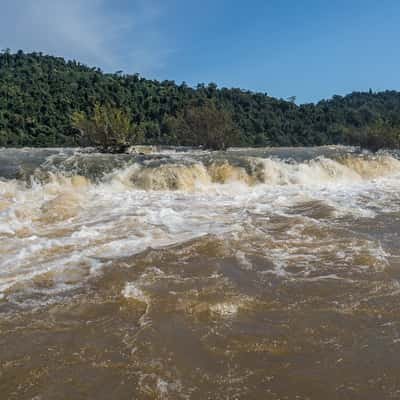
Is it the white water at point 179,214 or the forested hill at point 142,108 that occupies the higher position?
the forested hill at point 142,108

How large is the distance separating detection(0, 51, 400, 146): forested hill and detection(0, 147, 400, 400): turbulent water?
126 feet

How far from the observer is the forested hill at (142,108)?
50.0 m

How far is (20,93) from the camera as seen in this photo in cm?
5794

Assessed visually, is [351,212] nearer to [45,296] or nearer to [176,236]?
[176,236]

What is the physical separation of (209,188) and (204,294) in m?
7.90

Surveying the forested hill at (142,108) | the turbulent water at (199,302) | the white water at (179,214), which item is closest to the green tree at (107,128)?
the white water at (179,214)

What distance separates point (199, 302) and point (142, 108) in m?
57.8

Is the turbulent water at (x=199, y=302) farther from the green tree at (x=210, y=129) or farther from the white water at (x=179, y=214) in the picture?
the green tree at (x=210, y=129)

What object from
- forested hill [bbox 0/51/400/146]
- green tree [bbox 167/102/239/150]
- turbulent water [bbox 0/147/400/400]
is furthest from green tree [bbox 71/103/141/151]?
forested hill [bbox 0/51/400/146]

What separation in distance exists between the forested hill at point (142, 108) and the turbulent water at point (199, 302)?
38.3 meters

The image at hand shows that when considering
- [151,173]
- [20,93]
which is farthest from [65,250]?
[20,93]

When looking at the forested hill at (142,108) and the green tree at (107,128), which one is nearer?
the green tree at (107,128)

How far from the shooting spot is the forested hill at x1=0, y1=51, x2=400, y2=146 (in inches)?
1967

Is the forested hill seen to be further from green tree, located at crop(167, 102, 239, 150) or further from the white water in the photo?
the white water
